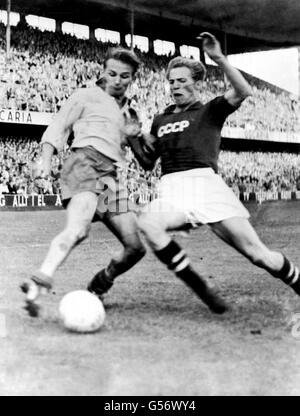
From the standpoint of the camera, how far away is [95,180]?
15.7 ft

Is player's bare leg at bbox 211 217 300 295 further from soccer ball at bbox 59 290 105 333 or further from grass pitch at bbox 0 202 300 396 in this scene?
soccer ball at bbox 59 290 105 333

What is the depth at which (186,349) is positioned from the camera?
148 inches

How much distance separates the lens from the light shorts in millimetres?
4762

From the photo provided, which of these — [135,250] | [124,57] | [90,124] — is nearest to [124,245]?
[135,250]

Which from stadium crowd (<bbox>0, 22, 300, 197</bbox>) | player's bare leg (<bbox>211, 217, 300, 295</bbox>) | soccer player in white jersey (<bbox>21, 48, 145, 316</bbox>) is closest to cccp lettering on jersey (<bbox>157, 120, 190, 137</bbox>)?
soccer player in white jersey (<bbox>21, 48, 145, 316</bbox>)

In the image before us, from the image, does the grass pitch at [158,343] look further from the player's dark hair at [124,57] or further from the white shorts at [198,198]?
the player's dark hair at [124,57]

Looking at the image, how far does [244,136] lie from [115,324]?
28.5m

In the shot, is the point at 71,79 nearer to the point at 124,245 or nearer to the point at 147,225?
the point at 124,245

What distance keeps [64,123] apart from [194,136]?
0.94m

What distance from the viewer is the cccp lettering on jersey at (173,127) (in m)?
4.80

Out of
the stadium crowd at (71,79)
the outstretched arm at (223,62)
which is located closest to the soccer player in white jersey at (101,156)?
the outstretched arm at (223,62)

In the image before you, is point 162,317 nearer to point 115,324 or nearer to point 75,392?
point 115,324

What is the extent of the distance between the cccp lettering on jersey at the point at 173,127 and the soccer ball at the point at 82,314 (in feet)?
4.44
